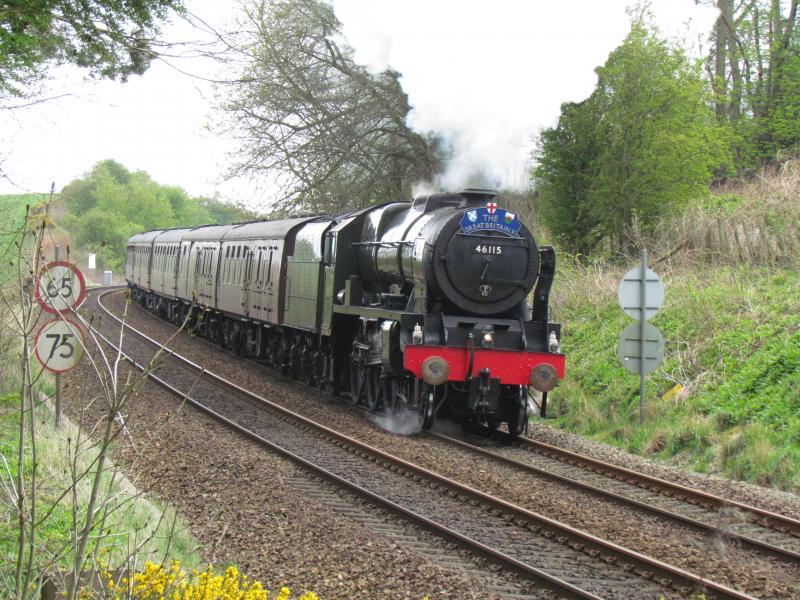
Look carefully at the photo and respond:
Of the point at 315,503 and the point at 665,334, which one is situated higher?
the point at 665,334

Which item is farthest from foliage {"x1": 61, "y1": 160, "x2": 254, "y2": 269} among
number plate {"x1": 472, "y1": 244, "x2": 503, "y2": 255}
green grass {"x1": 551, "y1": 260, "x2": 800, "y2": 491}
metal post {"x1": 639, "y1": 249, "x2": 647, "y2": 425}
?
metal post {"x1": 639, "y1": 249, "x2": 647, "y2": 425}

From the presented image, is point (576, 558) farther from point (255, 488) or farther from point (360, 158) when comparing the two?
point (360, 158)

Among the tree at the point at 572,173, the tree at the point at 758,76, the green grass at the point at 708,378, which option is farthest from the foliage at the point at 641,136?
the tree at the point at 758,76

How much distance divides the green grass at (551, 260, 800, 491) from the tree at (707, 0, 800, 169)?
421 inches

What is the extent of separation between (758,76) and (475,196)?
19798mm

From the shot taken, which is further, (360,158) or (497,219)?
(360,158)

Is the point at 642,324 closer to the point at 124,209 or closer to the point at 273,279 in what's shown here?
the point at 273,279

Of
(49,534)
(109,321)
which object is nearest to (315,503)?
(49,534)

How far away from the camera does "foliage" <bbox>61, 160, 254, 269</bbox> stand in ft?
214

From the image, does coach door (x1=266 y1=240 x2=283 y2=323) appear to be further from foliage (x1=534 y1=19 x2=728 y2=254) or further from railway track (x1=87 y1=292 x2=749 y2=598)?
foliage (x1=534 y1=19 x2=728 y2=254)

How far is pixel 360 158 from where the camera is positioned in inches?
936

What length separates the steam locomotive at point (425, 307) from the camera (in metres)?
11.1

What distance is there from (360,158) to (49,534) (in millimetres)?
18415

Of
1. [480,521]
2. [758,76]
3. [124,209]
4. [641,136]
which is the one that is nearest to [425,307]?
[480,521]
